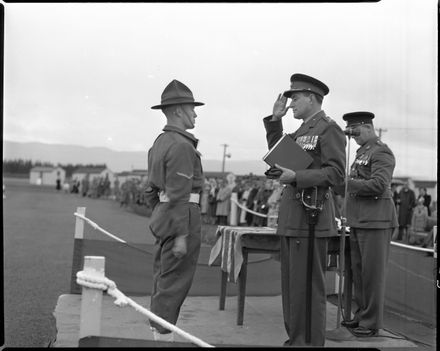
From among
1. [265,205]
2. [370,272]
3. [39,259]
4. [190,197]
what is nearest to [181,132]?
[190,197]

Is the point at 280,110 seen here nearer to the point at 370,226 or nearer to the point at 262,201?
the point at 370,226

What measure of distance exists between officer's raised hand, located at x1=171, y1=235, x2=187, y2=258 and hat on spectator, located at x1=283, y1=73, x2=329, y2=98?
0.96 m

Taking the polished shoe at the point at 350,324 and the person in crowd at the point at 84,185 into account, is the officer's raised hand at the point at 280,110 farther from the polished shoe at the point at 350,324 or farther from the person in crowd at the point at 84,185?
the polished shoe at the point at 350,324

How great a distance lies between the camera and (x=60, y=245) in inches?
400

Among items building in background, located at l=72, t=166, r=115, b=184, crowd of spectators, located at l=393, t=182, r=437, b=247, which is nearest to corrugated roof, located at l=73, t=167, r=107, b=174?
building in background, located at l=72, t=166, r=115, b=184

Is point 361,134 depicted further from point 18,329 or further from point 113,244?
point 18,329

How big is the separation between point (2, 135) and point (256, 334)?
2460 mm

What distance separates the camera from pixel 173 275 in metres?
3.38

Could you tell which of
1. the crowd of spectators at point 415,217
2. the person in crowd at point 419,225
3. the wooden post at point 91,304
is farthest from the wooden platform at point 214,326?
the person in crowd at point 419,225

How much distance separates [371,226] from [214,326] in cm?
135

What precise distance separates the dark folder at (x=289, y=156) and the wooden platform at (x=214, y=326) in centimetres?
118

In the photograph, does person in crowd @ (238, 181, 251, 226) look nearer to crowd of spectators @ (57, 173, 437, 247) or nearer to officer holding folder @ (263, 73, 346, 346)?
crowd of spectators @ (57, 173, 437, 247)

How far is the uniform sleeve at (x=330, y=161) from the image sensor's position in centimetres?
332

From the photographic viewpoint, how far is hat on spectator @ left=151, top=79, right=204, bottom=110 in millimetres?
3012
